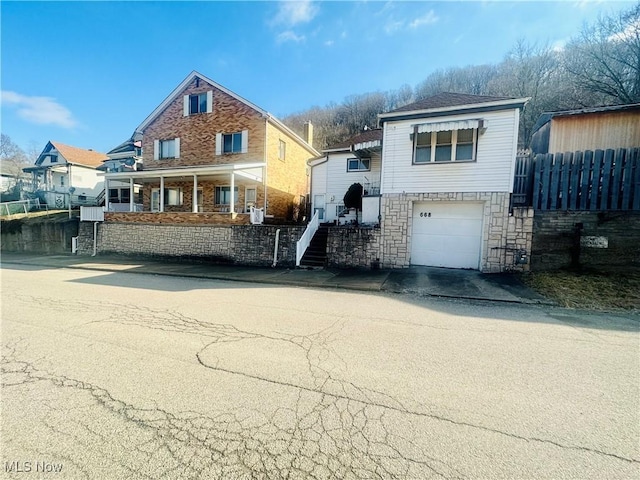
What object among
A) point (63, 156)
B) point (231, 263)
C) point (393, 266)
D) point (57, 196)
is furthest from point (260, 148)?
point (63, 156)

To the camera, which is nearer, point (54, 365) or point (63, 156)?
point (54, 365)

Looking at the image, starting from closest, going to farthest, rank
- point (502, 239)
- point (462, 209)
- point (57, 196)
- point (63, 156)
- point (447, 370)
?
point (447, 370), point (502, 239), point (462, 209), point (57, 196), point (63, 156)

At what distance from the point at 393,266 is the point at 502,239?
3.95 m

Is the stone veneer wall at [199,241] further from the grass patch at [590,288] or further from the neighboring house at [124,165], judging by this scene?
the grass patch at [590,288]

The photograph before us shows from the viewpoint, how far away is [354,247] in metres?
11.4

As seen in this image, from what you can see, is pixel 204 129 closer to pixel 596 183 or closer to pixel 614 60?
pixel 596 183

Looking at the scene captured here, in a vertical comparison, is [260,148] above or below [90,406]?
above

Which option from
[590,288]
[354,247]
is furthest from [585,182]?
[354,247]

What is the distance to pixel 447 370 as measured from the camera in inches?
136

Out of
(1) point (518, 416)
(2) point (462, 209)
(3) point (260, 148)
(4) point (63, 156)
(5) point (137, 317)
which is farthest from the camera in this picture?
(4) point (63, 156)

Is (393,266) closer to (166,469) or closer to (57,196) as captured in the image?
(166,469)

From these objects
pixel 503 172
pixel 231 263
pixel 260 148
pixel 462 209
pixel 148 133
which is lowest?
pixel 231 263

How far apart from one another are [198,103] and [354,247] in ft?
50.8

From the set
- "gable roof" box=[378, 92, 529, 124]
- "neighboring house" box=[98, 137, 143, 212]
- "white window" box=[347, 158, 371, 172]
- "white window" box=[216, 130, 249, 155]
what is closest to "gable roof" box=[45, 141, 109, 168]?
"neighboring house" box=[98, 137, 143, 212]
